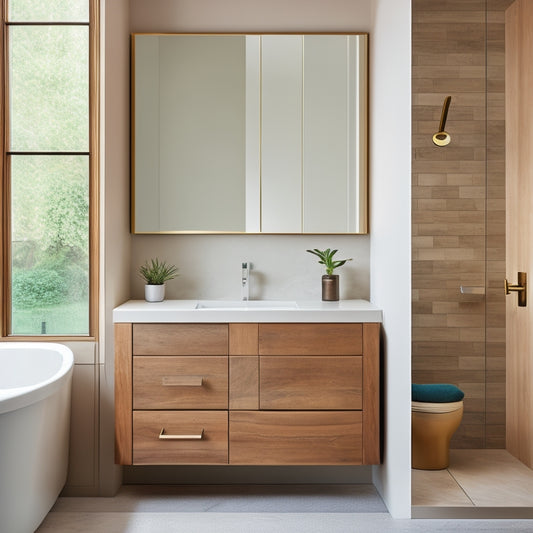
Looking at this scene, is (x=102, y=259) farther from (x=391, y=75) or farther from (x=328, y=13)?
(x=328, y=13)

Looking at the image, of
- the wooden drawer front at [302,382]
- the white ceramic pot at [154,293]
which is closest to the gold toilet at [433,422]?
the wooden drawer front at [302,382]

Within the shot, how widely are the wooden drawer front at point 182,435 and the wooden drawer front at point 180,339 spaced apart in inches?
10.9

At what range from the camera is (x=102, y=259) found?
257 cm

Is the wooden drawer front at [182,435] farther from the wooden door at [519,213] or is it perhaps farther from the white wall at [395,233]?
the wooden door at [519,213]

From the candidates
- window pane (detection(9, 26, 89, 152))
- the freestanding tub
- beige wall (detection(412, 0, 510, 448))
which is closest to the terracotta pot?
beige wall (detection(412, 0, 510, 448))


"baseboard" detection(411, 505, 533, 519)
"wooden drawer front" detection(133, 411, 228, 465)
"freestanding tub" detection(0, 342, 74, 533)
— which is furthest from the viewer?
"wooden drawer front" detection(133, 411, 228, 465)

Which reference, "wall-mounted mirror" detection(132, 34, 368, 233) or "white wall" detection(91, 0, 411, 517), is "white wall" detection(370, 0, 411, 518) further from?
"wall-mounted mirror" detection(132, 34, 368, 233)

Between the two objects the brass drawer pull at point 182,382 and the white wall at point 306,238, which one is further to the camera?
the brass drawer pull at point 182,382

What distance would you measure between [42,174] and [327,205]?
1439 millimetres

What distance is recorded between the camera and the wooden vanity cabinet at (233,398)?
247 cm

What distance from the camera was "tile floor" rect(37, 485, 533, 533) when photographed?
7.53 feet

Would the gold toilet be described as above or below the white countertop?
below

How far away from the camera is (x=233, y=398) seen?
2471 millimetres

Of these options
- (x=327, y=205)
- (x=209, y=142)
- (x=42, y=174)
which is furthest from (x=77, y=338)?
(x=327, y=205)
